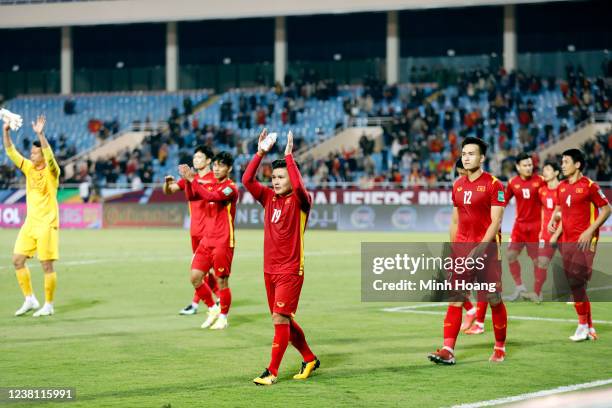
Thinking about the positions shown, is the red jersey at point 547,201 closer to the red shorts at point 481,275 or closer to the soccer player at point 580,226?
the soccer player at point 580,226

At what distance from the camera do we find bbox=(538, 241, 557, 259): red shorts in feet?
51.3

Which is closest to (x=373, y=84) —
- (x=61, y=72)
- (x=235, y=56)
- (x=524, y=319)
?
(x=235, y=56)

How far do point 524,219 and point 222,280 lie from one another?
18.6ft

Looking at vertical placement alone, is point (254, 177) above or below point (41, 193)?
above

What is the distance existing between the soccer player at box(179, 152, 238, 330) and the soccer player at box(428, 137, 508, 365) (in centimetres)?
333

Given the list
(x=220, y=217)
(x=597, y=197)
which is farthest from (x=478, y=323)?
(x=220, y=217)

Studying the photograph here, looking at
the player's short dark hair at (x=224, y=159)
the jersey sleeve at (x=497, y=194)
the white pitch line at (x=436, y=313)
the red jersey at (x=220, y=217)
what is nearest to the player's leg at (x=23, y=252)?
the red jersey at (x=220, y=217)

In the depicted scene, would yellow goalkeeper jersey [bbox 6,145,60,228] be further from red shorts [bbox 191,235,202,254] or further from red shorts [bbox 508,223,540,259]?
red shorts [bbox 508,223,540,259]

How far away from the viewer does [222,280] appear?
1252 centimetres

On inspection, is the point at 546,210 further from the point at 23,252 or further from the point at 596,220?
the point at 23,252

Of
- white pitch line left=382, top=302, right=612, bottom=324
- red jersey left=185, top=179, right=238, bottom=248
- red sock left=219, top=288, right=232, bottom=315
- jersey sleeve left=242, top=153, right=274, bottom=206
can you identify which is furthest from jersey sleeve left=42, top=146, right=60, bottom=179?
jersey sleeve left=242, top=153, right=274, bottom=206

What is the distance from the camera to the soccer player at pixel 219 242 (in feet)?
40.3

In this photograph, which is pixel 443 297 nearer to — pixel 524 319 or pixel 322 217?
pixel 524 319

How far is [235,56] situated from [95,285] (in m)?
42.0
